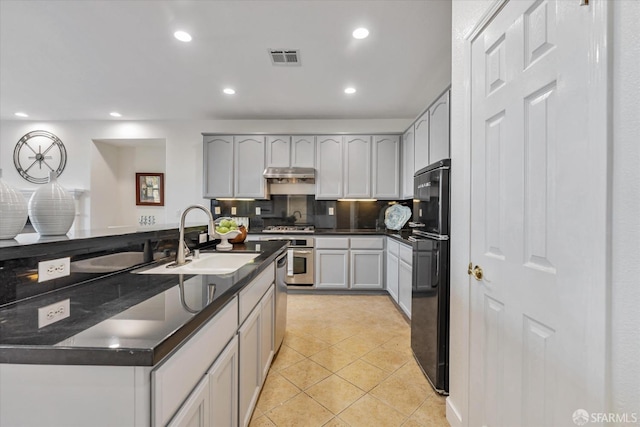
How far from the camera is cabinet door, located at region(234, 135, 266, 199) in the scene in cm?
416

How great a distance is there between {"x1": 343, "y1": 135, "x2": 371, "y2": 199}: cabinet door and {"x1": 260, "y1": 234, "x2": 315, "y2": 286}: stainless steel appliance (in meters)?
0.98

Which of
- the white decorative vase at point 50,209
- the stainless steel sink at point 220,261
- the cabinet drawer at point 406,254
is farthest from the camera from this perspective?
the cabinet drawer at point 406,254

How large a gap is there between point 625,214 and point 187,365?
1.24 metres

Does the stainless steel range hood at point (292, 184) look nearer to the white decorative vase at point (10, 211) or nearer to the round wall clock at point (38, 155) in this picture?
the white decorative vase at point (10, 211)

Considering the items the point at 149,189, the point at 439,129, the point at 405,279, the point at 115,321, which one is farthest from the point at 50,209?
the point at 149,189

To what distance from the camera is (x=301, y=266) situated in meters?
3.89

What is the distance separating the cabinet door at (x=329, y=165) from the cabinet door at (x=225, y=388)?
3.18 meters

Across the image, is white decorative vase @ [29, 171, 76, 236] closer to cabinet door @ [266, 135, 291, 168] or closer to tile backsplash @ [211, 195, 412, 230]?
cabinet door @ [266, 135, 291, 168]

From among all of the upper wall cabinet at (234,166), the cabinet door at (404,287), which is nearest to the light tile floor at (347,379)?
the cabinet door at (404,287)

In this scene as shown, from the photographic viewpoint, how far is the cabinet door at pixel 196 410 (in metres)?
0.73

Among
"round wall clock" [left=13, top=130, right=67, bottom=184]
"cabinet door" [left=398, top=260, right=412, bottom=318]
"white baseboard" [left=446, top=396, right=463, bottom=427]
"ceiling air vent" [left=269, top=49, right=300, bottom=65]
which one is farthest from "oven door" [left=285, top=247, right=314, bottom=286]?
"round wall clock" [left=13, top=130, right=67, bottom=184]

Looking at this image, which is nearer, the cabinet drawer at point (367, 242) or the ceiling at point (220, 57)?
the ceiling at point (220, 57)

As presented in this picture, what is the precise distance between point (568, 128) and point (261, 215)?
4.07 metres

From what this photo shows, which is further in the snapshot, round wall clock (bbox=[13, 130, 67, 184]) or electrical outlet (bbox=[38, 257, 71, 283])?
round wall clock (bbox=[13, 130, 67, 184])
